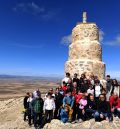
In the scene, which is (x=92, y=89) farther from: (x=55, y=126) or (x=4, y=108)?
(x=4, y=108)

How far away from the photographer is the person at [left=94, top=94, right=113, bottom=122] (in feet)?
37.4

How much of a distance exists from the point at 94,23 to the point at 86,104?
289 inches

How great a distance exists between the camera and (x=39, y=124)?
513 inches

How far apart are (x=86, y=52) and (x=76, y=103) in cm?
574

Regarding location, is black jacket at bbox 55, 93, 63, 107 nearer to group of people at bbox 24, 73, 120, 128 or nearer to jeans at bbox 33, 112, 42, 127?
group of people at bbox 24, 73, 120, 128

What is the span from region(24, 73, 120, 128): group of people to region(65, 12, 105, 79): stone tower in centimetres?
359

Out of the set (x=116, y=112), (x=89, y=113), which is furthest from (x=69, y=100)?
(x=116, y=112)

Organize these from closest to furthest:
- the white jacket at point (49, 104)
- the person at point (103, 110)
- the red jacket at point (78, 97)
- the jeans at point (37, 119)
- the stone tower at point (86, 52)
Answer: the person at point (103, 110) → the red jacket at point (78, 97) → the white jacket at point (49, 104) → the jeans at point (37, 119) → the stone tower at point (86, 52)

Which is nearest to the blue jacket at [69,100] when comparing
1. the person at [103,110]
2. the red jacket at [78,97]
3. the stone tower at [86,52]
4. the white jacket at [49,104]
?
the red jacket at [78,97]

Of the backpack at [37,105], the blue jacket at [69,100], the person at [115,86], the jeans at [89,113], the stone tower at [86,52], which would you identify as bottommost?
the jeans at [89,113]

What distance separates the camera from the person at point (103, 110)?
11.4m

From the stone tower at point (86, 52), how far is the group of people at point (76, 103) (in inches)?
141

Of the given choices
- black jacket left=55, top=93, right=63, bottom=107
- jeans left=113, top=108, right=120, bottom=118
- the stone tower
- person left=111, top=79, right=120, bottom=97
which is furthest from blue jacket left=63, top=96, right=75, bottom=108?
the stone tower

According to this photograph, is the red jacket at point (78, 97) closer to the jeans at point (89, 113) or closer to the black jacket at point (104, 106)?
the jeans at point (89, 113)
